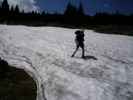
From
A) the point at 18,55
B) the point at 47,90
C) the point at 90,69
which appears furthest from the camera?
the point at 18,55

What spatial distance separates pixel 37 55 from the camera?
63.4 ft

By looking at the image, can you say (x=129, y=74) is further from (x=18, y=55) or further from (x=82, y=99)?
(x=18, y=55)

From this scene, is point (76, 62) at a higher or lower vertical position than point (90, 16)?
lower

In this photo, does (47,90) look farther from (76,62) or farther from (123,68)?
(123,68)

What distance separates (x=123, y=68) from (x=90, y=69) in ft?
9.14

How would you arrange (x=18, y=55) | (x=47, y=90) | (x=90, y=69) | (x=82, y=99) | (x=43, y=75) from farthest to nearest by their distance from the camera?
1. (x=18, y=55)
2. (x=90, y=69)
3. (x=43, y=75)
4. (x=47, y=90)
5. (x=82, y=99)

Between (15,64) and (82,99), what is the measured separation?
27.1 ft

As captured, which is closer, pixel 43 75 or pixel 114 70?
pixel 43 75

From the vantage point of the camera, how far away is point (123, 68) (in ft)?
49.8

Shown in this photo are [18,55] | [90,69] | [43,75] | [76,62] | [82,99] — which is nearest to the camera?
[82,99]

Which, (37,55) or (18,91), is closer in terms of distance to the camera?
(18,91)

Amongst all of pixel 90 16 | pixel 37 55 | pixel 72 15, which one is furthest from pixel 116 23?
pixel 37 55

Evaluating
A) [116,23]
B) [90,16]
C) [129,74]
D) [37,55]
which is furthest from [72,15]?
[129,74]

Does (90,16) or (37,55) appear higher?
(90,16)
